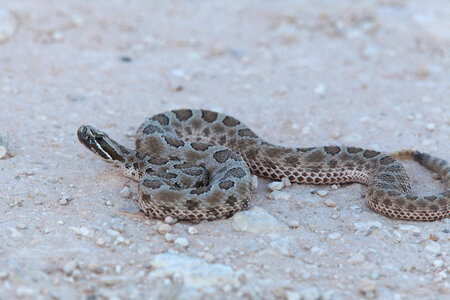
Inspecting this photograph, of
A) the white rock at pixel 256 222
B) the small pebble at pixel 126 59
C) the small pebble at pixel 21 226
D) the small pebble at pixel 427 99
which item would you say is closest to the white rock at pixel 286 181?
the white rock at pixel 256 222

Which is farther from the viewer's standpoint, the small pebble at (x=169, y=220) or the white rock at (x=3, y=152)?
the white rock at (x=3, y=152)

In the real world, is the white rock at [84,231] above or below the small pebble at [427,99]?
below

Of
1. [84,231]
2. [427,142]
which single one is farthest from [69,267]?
[427,142]

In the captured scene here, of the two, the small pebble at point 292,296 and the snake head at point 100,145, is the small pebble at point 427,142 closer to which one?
the small pebble at point 292,296

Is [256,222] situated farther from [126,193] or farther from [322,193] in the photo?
[126,193]

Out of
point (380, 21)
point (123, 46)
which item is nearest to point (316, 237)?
point (123, 46)

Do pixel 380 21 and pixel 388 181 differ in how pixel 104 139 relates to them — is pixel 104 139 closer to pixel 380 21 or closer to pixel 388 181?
pixel 388 181
